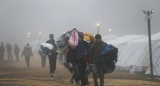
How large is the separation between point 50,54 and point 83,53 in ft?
15.9

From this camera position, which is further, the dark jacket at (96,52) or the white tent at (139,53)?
the white tent at (139,53)

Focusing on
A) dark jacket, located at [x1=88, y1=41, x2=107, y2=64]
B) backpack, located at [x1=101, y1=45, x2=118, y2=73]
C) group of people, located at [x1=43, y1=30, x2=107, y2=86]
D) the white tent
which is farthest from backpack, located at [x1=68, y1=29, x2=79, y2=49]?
the white tent

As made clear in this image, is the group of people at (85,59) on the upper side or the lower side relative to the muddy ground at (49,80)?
upper

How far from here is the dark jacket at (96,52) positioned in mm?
8180

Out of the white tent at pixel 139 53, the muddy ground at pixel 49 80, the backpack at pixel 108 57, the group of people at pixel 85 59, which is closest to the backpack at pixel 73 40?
the group of people at pixel 85 59

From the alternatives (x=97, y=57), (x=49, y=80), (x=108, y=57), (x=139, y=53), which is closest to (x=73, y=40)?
(x=97, y=57)

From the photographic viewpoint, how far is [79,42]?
8273 mm

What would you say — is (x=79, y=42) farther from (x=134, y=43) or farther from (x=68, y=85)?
(x=134, y=43)

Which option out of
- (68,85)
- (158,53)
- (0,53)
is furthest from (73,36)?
(0,53)

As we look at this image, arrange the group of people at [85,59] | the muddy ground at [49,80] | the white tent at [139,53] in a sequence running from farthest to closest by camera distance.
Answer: the white tent at [139,53]
the muddy ground at [49,80]
the group of people at [85,59]

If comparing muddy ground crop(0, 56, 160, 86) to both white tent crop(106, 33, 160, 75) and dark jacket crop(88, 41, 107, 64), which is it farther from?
white tent crop(106, 33, 160, 75)

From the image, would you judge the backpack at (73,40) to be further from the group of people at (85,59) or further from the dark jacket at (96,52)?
the dark jacket at (96,52)

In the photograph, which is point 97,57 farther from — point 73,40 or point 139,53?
point 139,53

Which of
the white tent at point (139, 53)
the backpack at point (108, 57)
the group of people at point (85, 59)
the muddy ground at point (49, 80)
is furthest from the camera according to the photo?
the white tent at point (139, 53)
